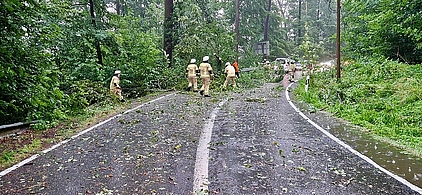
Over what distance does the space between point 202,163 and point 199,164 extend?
0.08 meters

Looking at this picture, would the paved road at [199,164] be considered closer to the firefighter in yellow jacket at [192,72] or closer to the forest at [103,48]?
the forest at [103,48]

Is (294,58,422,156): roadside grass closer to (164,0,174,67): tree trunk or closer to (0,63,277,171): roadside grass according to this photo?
(0,63,277,171): roadside grass

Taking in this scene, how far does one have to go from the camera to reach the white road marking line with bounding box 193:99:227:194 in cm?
492

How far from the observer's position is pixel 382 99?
12.9 metres

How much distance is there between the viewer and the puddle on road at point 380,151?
5.78 meters

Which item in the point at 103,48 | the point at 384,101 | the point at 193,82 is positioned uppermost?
the point at 103,48

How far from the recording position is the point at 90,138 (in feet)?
26.5

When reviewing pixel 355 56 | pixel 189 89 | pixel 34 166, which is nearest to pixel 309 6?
pixel 355 56

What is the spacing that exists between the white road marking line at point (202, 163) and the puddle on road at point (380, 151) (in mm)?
2927

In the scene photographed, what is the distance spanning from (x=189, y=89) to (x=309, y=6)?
192 feet

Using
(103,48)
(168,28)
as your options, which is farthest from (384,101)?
(168,28)

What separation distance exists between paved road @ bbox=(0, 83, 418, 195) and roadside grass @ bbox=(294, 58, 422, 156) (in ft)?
6.24

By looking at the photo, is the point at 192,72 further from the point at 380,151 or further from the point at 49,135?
the point at 380,151

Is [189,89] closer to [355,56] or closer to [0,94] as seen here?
[0,94]
